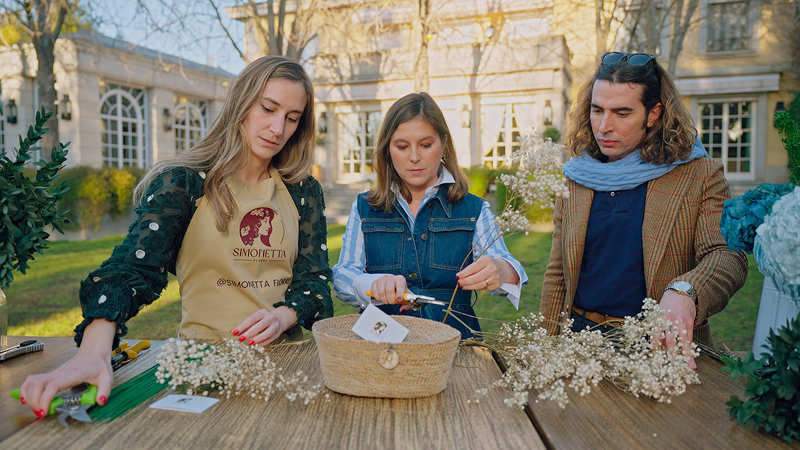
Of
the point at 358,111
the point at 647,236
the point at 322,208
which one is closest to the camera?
the point at 647,236

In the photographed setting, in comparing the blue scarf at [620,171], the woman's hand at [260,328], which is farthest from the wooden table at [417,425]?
the blue scarf at [620,171]

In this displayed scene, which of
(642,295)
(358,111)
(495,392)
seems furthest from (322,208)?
(358,111)

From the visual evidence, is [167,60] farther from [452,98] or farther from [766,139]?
[766,139]

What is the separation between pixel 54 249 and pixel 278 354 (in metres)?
10.4

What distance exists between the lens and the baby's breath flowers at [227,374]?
142cm

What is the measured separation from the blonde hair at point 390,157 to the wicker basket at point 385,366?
4.17 ft

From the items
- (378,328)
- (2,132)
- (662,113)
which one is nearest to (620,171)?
(662,113)

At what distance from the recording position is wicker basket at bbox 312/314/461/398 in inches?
54.0

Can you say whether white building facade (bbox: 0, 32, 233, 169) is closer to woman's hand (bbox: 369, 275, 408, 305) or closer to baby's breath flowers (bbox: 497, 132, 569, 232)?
woman's hand (bbox: 369, 275, 408, 305)

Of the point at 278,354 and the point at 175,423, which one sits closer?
the point at 175,423

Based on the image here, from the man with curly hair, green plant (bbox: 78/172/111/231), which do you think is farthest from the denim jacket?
green plant (bbox: 78/172/111/231)

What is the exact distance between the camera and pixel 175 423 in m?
1.30

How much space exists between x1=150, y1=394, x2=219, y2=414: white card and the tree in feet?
38.9

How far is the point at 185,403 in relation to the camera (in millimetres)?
1402
